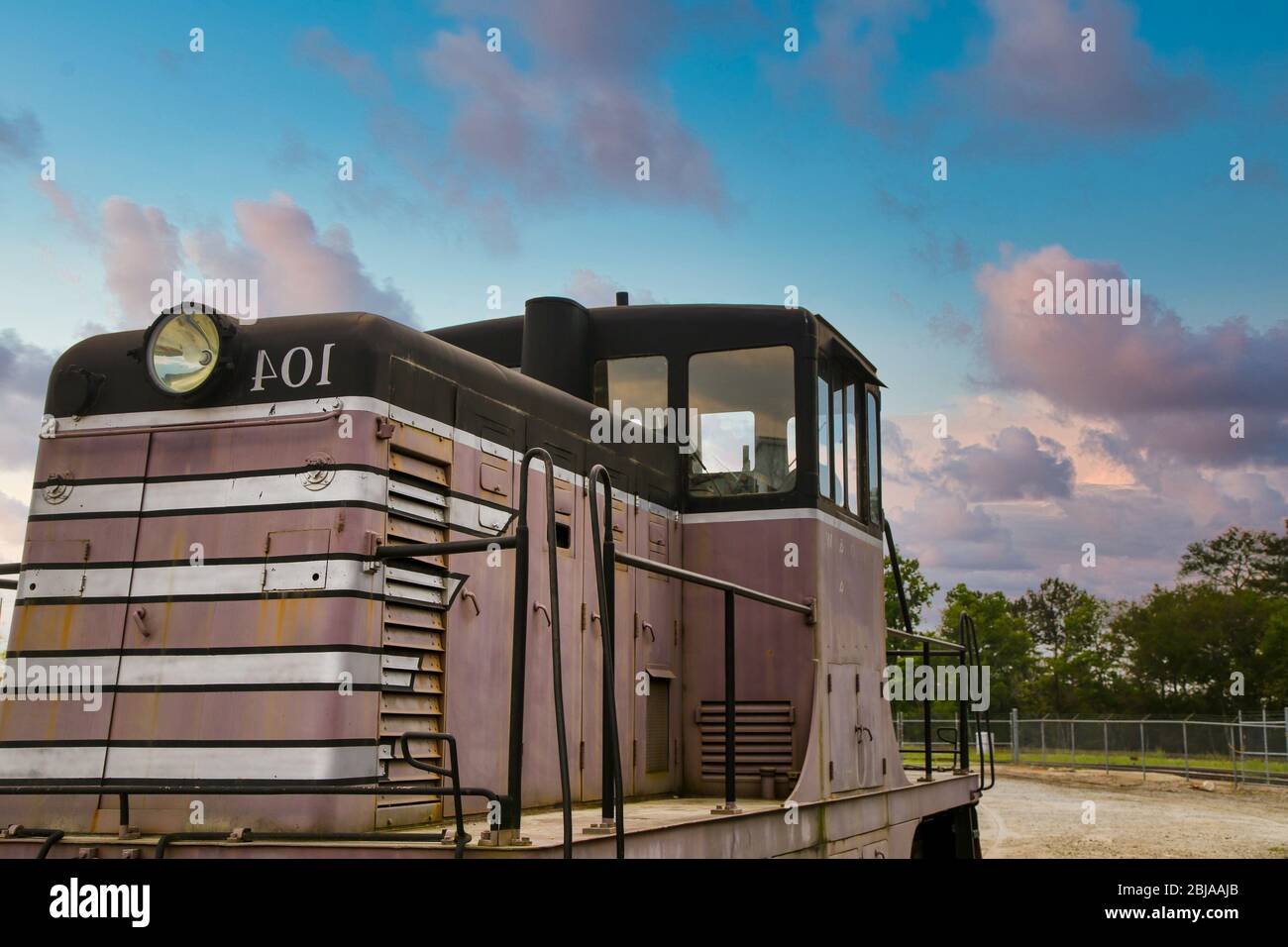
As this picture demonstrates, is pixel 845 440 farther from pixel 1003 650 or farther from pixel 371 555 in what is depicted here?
pixel 1003 650

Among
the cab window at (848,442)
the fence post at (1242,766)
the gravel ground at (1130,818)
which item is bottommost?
the gravel ground at (1130,818)

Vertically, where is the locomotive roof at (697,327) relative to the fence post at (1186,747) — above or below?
above

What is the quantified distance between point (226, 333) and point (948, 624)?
2475 inches

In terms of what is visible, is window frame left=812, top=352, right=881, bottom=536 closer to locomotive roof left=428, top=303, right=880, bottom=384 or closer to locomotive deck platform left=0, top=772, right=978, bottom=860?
locomotive roof left=428, top=303, right=880, bottom=384

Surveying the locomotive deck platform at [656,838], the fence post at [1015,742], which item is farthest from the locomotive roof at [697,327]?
the fence post at [1015,742]

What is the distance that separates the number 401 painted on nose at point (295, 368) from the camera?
14.8ft

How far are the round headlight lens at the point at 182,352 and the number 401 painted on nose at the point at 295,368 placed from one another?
0.58 feet

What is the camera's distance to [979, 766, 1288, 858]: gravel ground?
1608 centimetres

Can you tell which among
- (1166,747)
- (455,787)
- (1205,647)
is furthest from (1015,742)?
(455,787)

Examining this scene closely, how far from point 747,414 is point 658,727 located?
1847 mm

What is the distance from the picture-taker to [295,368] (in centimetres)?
455

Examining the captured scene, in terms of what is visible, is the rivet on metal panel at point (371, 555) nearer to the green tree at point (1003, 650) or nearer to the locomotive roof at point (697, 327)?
the locomotive roof at point (697, 327)
